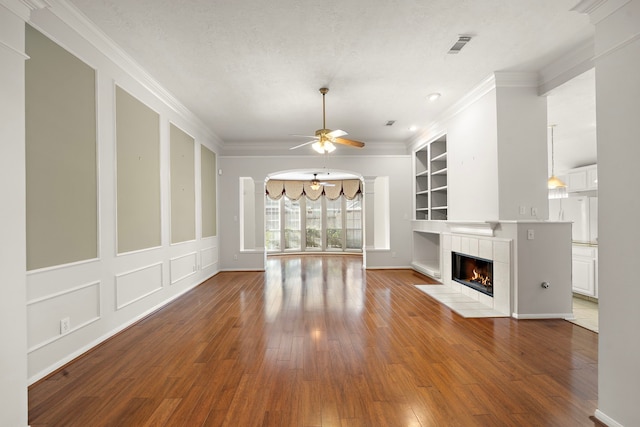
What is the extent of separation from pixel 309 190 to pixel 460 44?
861 centimetres

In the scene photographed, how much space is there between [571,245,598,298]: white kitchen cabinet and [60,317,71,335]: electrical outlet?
250 inches

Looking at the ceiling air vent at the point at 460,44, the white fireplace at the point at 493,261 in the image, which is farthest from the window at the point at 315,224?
the ceiling air vent at the point at 460,44

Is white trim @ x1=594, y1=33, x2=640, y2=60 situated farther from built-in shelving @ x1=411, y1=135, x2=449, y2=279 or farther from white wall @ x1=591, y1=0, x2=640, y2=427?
built-in shelving @ x1=411, y1=135, x2=449, y2=279

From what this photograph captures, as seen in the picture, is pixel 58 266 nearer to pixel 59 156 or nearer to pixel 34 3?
pixel 59 156

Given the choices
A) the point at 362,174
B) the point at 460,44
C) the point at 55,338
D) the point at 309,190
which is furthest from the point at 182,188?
the point at 309,190

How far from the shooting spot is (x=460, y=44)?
11.3ft

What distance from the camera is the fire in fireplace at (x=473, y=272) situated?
15.2 ft

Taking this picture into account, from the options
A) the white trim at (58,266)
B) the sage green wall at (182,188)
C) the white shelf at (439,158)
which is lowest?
the white trim at (58,266)

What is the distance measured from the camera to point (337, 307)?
180 inches

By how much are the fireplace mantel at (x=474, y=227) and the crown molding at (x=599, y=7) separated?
2.60 metres

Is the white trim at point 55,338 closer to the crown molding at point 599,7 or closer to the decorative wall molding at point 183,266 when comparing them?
the decorative wall molding at point 183,266

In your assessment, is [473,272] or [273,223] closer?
[473,272]

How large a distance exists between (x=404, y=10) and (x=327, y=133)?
6.12ft

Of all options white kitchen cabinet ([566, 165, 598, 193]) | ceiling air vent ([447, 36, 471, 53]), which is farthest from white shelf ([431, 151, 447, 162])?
white kitchen cabinet ([566, 165, 598, 193])
